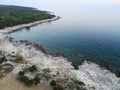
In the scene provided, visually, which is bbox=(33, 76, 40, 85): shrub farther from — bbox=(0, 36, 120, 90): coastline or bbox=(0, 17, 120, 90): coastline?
bbox=(0, 36, 120, 90): coastline

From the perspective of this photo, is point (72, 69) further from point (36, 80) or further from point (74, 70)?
point (36, 80)

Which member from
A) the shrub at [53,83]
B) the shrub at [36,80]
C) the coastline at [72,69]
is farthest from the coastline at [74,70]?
the shrub at [36,80]

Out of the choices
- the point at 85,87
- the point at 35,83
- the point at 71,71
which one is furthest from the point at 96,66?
the point at 35,83

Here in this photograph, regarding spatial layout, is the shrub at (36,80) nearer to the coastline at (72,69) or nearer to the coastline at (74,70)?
the coastline at (72,69)

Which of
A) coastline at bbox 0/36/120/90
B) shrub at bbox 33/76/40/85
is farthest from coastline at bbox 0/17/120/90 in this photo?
shrub at bbox 33/76/40/85

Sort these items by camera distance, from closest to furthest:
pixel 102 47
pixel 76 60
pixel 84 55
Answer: pixel 76 60 < pixel 84 55 < pixel 102 47

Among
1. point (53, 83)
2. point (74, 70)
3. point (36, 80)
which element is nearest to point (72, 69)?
point (74, 70)

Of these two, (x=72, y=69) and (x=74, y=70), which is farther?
(x=72, y=69)

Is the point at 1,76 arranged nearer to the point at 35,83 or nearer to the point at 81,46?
the point at 35,83

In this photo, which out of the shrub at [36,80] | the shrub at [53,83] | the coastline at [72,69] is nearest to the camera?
the shrub at [53,83]

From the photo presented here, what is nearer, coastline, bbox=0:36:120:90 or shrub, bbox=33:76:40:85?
shrub, bbox=33:76:40:85

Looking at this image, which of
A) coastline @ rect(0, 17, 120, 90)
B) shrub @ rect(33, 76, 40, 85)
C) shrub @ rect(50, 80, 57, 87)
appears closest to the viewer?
shrub @ rect(50, 80, 57, 87)
